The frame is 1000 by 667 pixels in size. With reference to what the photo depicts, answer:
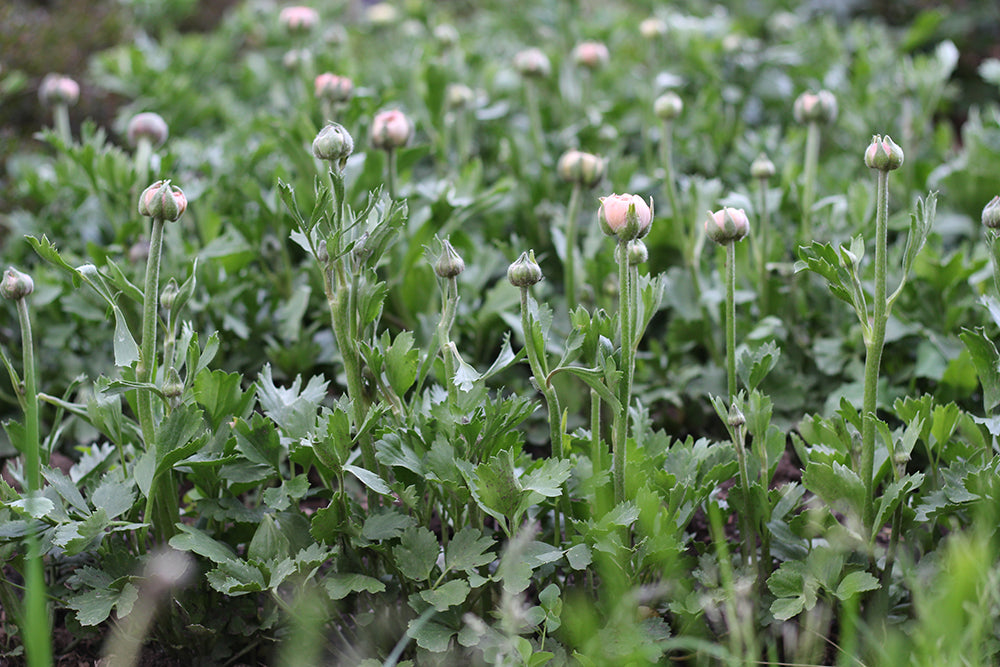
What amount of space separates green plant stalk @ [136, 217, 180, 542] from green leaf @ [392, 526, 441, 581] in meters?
0.34

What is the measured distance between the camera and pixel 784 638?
138 centimetres

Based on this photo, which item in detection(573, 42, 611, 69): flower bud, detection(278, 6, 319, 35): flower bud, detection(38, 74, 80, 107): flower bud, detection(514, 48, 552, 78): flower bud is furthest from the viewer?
detection(573, 42, 611, 69): flower bud

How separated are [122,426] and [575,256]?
0.96 m

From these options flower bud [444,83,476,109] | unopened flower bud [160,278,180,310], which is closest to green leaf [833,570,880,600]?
unopened flower bud [160,278,180,310]

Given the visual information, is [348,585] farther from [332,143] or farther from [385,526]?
[332,143]

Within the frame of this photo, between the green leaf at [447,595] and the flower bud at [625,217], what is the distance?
490mm

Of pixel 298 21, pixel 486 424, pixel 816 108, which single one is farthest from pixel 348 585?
pixel 298 21

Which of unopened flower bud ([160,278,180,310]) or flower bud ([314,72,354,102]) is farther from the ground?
flower bud ([314,72,354,102])

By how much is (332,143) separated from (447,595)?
2.00 ft

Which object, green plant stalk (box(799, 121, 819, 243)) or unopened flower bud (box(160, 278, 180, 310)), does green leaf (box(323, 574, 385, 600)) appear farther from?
green plant stalk (box(799, 121, 819, 243))

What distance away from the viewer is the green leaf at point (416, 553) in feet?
4.07

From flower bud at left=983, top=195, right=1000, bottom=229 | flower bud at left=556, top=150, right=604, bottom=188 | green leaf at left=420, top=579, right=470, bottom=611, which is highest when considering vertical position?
flower bud at left=983, top=195, right=1000, bottom=229

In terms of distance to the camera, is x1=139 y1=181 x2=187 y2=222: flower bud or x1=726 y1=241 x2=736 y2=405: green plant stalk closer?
x1=139 y1=181 x2=187 y2=222: flower bud

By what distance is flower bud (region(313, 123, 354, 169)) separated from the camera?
125 cm
